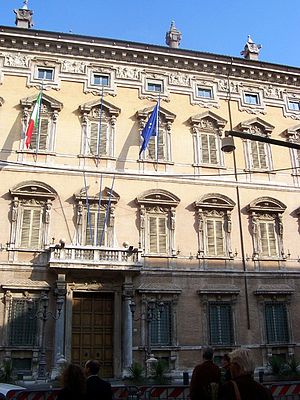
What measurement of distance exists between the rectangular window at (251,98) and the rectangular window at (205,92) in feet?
6.78

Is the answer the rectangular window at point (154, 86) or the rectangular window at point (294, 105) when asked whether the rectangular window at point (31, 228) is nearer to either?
the rectangular window at point (154, 86)

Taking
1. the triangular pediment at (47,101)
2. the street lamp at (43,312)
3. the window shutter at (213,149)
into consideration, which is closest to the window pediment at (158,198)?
the window shutter at (213,149)

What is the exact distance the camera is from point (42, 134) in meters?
21.5

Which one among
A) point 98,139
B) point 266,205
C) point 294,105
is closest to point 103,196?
point 98,139

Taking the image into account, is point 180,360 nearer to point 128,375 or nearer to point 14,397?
point 128,375

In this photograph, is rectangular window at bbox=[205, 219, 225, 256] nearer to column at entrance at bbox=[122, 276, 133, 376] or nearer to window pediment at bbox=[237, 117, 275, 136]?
column at entrance at bbox=[122, 276, 133, 376]

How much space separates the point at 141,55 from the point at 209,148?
6.15 m

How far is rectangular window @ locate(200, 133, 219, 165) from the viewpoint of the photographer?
23125 mm

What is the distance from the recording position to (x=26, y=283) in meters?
19.0

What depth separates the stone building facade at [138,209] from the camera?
1914cm

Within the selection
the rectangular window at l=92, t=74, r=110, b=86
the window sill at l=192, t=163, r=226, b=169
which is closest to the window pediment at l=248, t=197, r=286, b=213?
the window sill at l=192, t=163, r=226, b=169

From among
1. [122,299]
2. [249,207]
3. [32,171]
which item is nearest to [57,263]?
[122,299]

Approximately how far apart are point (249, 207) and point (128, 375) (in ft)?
32.4

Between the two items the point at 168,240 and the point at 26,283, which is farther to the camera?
the point at 168,240
